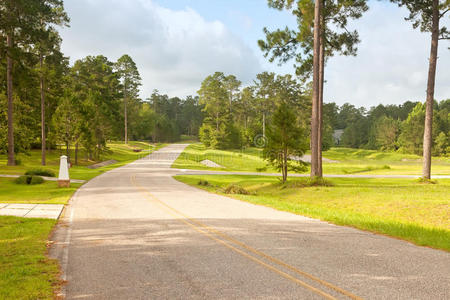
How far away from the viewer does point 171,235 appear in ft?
27.3

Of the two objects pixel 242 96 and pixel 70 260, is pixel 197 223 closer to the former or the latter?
pixel 70 260

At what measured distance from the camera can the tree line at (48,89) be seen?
26062 mm

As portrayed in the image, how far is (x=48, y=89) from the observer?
4906 cm

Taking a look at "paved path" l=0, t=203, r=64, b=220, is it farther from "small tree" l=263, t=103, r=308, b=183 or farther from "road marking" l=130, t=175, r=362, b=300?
"small tree" l=263, t=103, r=308, b=183

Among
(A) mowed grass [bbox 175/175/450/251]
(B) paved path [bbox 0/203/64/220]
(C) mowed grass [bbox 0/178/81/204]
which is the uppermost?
(A) mowed grass [bbox 175/175/450/251]

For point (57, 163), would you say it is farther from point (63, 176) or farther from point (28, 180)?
point (63, 176)

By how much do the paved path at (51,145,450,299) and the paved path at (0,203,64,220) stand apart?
6.44 ft

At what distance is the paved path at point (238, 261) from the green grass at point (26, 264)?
0.30 m

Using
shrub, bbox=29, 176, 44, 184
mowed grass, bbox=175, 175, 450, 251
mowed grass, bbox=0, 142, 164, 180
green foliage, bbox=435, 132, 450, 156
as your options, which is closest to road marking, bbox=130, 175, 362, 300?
mowed grass, bbox=175, 175, 450, 251

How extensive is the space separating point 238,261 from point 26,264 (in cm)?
410

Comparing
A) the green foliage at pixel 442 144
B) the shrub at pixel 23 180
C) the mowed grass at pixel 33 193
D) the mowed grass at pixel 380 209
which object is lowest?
the mowed grass at pixel 33 193

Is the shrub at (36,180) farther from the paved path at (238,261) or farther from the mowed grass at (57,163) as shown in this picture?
the paved path at (238,261)

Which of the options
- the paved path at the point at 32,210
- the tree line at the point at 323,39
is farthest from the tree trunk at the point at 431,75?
the paved path at the point at 32,210

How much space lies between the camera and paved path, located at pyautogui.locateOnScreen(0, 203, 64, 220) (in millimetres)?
11844
